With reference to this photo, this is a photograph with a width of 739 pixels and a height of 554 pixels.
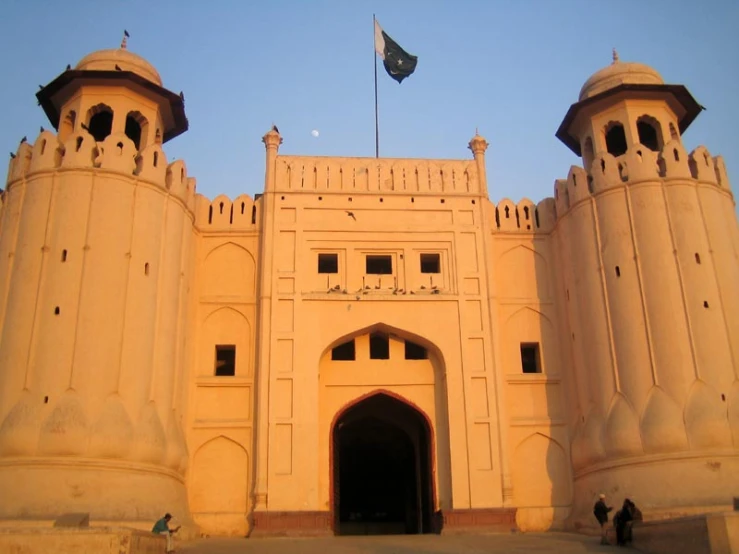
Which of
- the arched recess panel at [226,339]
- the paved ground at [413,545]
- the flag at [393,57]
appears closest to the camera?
the paved ground at [413,545]

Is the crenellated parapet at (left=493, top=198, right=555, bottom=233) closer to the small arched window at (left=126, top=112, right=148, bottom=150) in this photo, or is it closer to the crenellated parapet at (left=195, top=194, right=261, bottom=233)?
the crenellated parapet at (left=195, top=194, right=261, bottom=233)

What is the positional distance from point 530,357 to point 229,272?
26.2ft

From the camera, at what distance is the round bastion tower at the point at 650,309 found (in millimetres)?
16812

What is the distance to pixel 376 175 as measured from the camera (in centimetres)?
2161

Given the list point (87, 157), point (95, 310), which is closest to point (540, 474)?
point (95, 310)

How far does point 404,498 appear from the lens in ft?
89.8

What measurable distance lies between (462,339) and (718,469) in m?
6.36

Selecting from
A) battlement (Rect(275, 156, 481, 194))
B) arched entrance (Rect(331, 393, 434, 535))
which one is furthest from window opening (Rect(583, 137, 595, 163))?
arched entrance (Rect(331, 393, 434, 535))

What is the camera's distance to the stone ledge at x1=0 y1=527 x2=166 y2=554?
36.2 feet

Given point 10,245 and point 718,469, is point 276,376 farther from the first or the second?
point 718,469

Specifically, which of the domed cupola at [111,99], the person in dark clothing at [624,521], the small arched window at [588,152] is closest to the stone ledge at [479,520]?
the person in dark clothing at [624,521]

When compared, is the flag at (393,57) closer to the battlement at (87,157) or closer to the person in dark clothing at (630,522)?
the battlement at (87,157)

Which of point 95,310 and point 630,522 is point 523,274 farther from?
point 95,310

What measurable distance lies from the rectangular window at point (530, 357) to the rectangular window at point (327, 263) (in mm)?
5200
